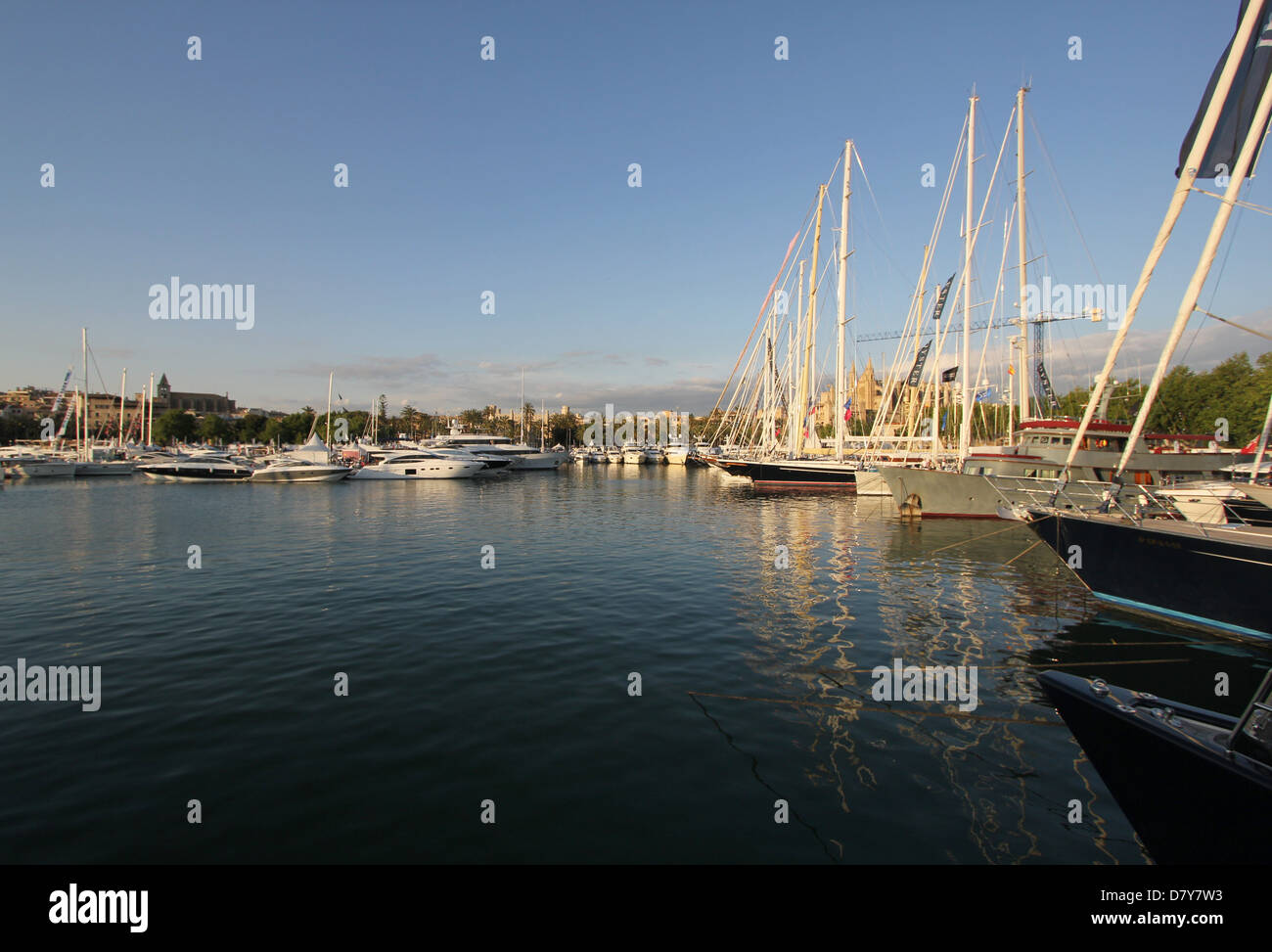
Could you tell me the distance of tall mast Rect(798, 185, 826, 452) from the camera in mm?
60156

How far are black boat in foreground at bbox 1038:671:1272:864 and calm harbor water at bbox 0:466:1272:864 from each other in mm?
877

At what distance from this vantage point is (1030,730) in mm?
9016

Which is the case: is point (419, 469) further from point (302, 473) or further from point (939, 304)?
point (939, 304)

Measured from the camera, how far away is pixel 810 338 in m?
66.2

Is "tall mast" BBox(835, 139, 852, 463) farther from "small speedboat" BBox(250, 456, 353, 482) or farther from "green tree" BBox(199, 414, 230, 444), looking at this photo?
"green tree" BBox(199, 414, 230, 444)

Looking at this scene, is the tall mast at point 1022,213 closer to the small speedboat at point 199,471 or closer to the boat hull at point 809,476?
the boat hull at point 809,476

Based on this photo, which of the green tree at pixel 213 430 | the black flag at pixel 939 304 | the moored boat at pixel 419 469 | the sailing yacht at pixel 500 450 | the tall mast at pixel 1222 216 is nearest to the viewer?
the tall mast at pixel 1222 216

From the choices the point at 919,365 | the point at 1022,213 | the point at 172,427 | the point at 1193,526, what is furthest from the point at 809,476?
the point at 172,427

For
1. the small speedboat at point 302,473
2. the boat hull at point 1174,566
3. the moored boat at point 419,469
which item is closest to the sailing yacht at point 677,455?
the moored boat at point 419,469

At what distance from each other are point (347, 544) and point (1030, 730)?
2674 cm

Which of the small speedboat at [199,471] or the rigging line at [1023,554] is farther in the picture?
the small speedboat at [199,471]

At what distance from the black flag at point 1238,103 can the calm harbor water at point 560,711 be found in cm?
982

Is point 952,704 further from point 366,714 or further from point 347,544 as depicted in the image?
point 347,544

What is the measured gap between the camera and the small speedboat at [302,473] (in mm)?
73500
